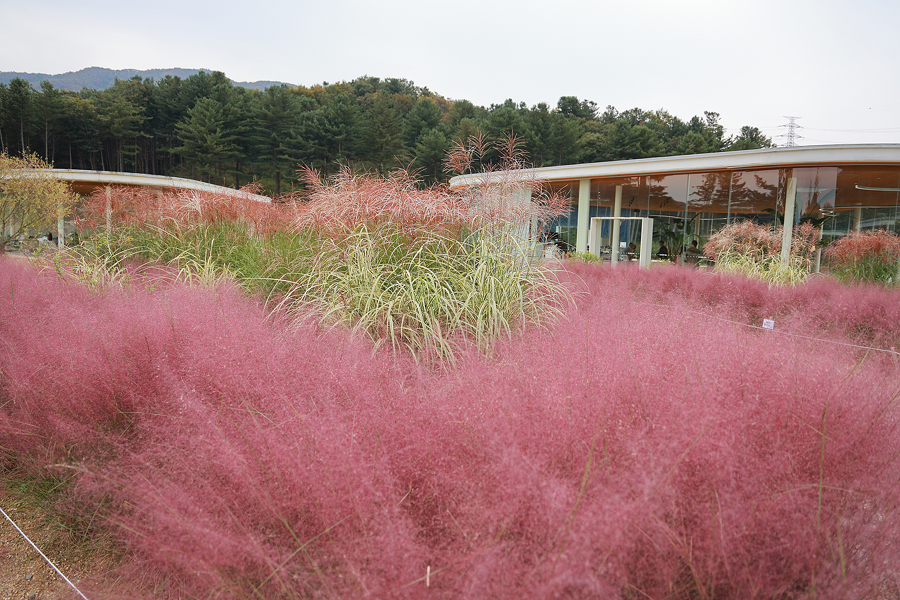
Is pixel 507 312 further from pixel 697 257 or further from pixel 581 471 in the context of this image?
pixel 697 257

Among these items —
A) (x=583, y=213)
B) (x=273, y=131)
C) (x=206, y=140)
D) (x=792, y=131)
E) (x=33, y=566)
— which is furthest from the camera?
(x=792, y=131)

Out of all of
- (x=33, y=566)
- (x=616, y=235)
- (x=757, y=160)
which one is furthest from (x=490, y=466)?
(x=616, y=235)

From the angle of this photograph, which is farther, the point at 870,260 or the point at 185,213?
the point at 870,260

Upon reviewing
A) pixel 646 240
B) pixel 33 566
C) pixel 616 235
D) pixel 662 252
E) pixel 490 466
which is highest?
pixel 616 235

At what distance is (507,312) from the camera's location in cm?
287

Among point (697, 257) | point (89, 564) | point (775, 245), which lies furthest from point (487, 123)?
point (89, 564)

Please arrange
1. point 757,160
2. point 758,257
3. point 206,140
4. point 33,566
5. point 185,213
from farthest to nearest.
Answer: point 206,140, point 757,160, point 758,257, point 185,213, point 33,566

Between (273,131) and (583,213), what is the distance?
31661 mm

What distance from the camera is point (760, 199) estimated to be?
36.3ft

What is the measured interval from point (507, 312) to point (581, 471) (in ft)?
6.06

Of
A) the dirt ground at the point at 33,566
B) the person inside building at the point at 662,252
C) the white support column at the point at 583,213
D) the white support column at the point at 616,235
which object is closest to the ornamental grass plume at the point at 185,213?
the dirt ground at the point at 33,566

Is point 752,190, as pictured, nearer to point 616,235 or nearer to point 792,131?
point 616,235

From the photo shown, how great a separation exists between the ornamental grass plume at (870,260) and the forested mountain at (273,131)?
Result: 25809 mm

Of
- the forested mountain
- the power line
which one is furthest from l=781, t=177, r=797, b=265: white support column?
the power line
